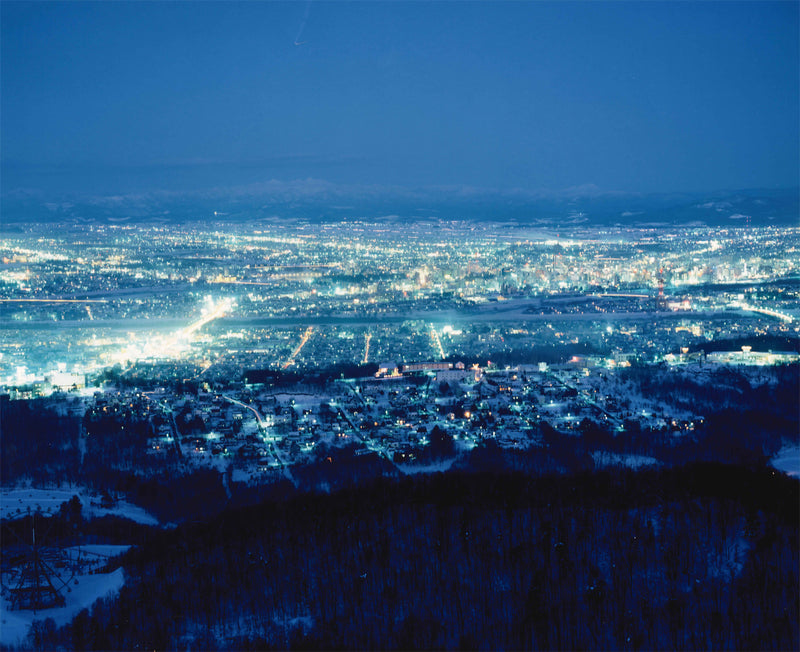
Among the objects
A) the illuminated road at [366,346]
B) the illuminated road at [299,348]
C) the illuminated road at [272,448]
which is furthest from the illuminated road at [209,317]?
the illuminated road at [272,448]

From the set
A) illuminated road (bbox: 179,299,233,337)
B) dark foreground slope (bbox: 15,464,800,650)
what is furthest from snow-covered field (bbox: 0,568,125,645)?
illuminated road (bbox: 179,299,233,337)

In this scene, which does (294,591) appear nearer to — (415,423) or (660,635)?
(660,635)

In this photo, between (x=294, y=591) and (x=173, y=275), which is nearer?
(x=294, y=591)

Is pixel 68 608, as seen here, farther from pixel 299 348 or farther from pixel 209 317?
pixel 209 317

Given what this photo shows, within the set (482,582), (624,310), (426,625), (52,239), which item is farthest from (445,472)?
(52,239)

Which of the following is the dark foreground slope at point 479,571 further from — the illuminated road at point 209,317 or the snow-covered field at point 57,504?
the illuminated road at point 209,317

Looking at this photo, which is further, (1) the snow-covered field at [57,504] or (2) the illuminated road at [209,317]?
(2) the illuminated road at [209,317]
